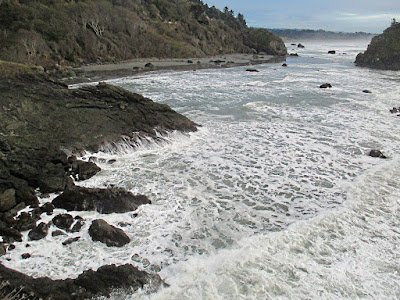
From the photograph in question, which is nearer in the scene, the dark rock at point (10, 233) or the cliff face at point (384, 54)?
the dark rock at point (10, 233)

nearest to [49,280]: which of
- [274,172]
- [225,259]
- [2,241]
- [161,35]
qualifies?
[2,241]

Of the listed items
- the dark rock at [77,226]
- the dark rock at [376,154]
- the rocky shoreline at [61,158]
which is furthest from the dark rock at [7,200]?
the dark rock at [376,154]

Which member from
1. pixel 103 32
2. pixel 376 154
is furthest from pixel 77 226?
pixel 103 32

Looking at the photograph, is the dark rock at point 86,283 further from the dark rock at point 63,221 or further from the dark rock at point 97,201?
Answer: the dark rock at point 97,201

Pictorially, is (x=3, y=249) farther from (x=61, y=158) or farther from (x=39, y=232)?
(x=61, y=158)

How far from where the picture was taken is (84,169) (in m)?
9.05

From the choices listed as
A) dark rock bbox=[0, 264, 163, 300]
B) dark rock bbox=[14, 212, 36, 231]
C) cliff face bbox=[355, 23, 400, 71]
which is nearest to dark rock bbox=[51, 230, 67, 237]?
dark rock bbox=[14, 212, 36, 231]

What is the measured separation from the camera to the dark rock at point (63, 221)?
256 inches

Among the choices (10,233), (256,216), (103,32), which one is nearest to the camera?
(10,233)

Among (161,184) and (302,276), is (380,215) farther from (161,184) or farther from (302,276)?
(161,184)

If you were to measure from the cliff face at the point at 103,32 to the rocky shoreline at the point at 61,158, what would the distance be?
1057 inches

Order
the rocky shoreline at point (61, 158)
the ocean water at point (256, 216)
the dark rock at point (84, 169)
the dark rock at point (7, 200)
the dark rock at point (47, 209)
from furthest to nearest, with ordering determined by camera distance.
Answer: the dark rock at point (84, 169) → the dark rock at point (47, 209) → the dark rock at point (7, 200) → the ocean water at point (256, 216) → the rocky shoreline at point (61, 158)

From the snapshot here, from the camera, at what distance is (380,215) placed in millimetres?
7340

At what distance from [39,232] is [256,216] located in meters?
4.75
